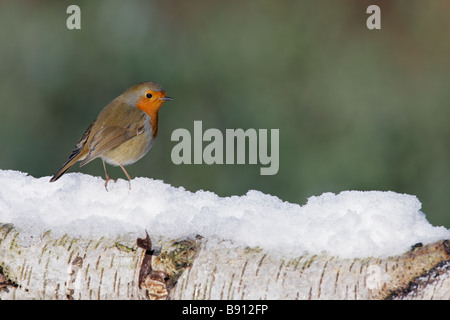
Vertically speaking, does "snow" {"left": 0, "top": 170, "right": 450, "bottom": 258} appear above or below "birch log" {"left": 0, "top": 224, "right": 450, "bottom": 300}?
above

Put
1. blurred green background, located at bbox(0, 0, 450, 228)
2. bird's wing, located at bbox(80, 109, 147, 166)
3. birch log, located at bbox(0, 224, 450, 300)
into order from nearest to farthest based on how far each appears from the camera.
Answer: birch log, located at bbox(0, 224, 450, 300) → bird's wing, located at bbox(80, 109, 147, 166) → blurred green background, located at bbox(0, 0, 450, 228)

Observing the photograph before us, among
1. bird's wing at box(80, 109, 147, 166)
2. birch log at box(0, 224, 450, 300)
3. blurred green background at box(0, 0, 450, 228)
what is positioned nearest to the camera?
birch log at box(0, 224, 450, 300)

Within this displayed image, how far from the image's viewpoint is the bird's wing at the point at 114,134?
2844 millimetres

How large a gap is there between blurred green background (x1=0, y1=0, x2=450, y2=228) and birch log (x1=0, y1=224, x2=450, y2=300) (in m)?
2.40

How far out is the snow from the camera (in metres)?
1.74

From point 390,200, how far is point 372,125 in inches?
101

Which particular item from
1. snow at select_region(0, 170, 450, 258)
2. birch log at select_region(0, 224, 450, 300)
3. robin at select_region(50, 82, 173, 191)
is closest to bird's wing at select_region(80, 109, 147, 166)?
robin at select_region(50, 82, 173, 191)

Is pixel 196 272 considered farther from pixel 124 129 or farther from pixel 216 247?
pixel 124 129

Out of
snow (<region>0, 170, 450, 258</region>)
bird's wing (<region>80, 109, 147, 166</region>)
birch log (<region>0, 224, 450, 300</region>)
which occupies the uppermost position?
bird's wing (<region>80, 109, 147, 166</region>)

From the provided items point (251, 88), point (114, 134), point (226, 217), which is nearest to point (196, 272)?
point (226, 217)

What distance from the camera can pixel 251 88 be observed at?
176 inches

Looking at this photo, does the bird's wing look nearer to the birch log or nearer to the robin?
Result: the robin

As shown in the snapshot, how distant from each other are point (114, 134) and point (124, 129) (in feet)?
0.18

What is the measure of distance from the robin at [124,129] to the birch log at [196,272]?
0.96 metres
